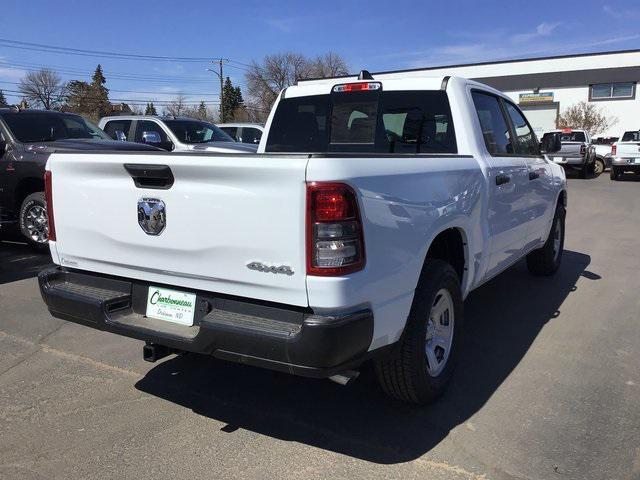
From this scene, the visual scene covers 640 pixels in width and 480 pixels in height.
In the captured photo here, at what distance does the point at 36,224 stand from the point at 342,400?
5.64 metres

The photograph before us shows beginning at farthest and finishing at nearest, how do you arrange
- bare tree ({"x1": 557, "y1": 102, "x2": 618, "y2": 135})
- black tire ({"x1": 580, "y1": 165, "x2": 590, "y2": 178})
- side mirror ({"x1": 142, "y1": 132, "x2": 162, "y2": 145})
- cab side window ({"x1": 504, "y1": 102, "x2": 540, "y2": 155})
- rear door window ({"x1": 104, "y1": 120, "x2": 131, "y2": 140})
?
1. bare tree ({"x1": 557, "y1": 102, "x2": 618, "y2": 135})
2. black tire ({"x1": 580, "y1": 165, "x2": 590, "y2": 178})
3. rear door window ({"x1": 104, "y1": 120, "x2": 131, "y2": 140})
4. side mirror ({"x1": 142, "y1": 132, "x2": 162, "y2": 145})
5. cab side window ({"x1": 504, "y1": 102, "x2": 540, "y2": 155})

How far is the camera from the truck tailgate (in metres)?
2.45

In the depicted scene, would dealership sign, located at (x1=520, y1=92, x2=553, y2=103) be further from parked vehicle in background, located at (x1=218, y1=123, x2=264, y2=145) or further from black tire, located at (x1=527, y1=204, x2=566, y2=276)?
black tire, located at (x1=527, y1=204, x2=566, y2=276)

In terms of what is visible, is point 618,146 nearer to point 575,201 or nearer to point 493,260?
point 575,201

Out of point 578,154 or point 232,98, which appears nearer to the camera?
point 578,154

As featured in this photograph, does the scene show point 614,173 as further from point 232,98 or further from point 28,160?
point 232,98

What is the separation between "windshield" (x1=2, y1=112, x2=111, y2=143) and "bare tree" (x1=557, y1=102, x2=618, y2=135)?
128 ft

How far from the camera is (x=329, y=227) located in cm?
240

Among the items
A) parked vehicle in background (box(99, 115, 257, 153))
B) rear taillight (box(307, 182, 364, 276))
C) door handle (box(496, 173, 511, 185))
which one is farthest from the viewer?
parked vehicle in background (box(99, 115, 257, 153))

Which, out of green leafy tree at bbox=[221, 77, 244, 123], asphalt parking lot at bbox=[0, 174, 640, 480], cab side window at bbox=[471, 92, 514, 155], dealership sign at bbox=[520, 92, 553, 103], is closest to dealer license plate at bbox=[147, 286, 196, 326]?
asphalt parking lot at bbox=[0, 174, 640, 480]

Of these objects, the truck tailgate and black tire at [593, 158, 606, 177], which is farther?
black tire at [593, 158, 606, 177]

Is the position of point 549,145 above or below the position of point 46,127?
below

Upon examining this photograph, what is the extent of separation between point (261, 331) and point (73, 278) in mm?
1463

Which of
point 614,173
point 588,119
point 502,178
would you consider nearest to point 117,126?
point 502,178
